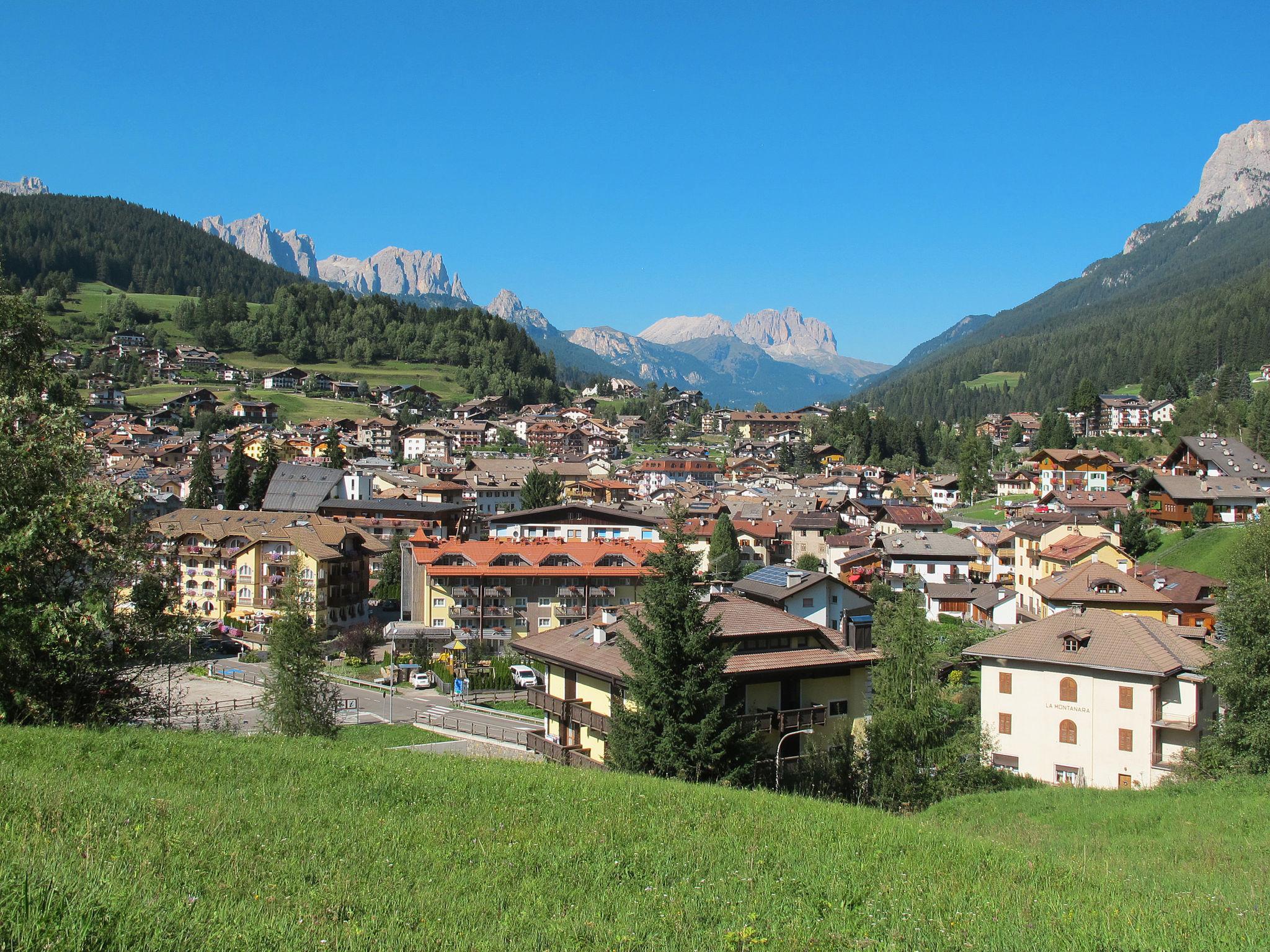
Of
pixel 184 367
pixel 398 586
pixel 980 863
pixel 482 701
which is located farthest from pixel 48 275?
pixel 980 863

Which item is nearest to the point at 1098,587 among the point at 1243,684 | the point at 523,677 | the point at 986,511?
the point at 1243,684

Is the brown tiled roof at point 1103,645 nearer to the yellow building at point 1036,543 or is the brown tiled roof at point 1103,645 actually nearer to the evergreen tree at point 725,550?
the yellow building at point 1036,543

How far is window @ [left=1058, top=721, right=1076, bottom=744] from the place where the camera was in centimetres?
2794

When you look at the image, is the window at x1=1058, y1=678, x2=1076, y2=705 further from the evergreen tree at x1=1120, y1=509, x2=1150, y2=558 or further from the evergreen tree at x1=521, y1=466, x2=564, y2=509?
the evergreen tree at x1=521, y1=466, x2=564, y2=509

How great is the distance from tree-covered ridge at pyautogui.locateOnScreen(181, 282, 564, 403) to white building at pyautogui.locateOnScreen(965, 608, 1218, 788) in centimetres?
13791

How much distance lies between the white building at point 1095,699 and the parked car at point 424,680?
24.6m

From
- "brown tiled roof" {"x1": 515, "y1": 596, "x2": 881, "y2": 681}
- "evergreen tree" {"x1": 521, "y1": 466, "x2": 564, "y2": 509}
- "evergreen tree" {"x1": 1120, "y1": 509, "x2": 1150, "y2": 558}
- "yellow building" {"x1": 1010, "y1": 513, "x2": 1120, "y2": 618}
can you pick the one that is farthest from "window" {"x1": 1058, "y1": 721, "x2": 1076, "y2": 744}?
"evergreen tree" {"x1": 521, "y1": 466, "x2": 564, "y2": 509}

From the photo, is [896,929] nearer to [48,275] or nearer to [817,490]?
[817,490]

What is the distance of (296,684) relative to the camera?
22578 mm

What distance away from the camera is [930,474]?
121m

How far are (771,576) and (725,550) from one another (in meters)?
23.0

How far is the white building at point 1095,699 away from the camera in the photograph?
26.7m

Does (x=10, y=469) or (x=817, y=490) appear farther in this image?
(x=817, y=490)

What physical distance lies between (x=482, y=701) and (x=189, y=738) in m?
25.7
